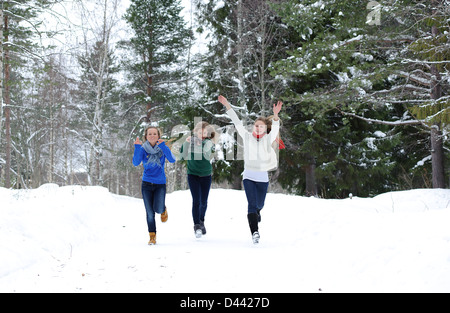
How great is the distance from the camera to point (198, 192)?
6.25 m

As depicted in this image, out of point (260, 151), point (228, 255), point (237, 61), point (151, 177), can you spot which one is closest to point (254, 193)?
point (260, 151)

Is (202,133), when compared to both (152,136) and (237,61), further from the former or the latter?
(237,61)

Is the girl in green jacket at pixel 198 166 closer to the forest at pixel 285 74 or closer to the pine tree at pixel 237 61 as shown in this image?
the forest at pixel 285 74

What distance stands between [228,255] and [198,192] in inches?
73.7

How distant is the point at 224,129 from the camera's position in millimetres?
15031

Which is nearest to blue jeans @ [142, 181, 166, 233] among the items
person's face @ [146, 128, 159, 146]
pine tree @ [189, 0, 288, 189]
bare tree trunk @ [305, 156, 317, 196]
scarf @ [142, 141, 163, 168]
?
scarf @ [142, 141, 163, 168]

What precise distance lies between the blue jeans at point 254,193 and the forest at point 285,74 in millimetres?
4867

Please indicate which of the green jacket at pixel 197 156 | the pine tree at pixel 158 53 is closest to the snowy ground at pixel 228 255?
the green jacket at pixel 197 156

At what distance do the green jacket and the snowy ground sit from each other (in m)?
1.19

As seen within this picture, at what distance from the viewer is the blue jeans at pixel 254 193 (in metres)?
5.43

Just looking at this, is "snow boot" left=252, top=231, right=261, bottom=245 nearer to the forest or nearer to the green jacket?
the green jacket

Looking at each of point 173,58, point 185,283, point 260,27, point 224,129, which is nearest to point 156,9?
point 173,58

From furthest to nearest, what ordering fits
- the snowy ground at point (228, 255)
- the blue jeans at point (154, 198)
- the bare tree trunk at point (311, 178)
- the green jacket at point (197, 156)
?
the bare tree trunk at point (311, 178) → the green jacket at point (197, 156) → the blue jeans at point (154, 198) → the snowy ground at point (228, 255)
